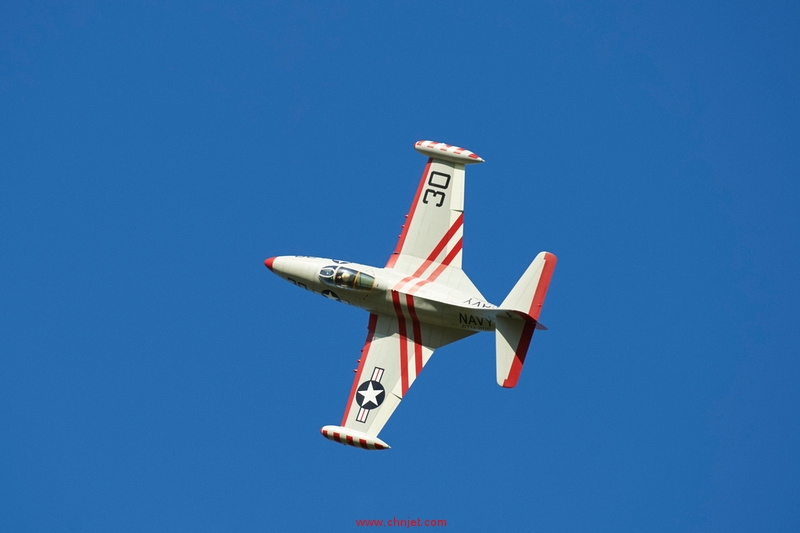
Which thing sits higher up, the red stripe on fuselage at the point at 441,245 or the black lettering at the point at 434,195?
the black lettering at the point at 434,195

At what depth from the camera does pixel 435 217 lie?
41844 mm

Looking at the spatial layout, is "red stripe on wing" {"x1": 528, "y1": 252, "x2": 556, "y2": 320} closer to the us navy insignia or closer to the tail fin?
the tail fin

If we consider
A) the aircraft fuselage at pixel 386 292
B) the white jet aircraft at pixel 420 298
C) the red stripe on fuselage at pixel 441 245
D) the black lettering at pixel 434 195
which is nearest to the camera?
the white jet aircraft at pixel 420 298

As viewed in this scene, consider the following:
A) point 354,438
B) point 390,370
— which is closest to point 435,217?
point 390,370

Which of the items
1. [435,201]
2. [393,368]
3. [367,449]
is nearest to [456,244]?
[435,201]

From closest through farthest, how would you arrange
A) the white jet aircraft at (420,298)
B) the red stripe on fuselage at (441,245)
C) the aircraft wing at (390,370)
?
1. the white jet aircraft at (420,298)
2. the aircraft wing at (390,370)
3. the red stripe on fuselage at (441,245)

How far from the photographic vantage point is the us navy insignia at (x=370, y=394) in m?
40.6

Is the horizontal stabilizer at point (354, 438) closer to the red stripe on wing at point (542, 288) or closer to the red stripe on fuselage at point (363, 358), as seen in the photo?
the red stripe on fuselage at point (363, 358)

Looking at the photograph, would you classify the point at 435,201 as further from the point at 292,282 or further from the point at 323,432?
the point at 323,432

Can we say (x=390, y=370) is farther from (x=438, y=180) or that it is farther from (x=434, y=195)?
(x=438, y=180)

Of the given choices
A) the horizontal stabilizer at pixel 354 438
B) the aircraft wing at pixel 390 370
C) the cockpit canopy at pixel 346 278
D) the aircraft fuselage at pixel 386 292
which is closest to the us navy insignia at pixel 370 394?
the aircraft wing at pixel 390 370

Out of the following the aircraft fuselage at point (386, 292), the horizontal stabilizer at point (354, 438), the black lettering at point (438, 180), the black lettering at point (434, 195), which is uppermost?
the black lettering at point (438, 180)

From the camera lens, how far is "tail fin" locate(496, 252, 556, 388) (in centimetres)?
3862

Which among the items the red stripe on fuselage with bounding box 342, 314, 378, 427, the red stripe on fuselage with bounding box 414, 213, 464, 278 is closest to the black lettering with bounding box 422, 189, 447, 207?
the red stripe on fuselage with bounding box 414, 213, 464, 278
